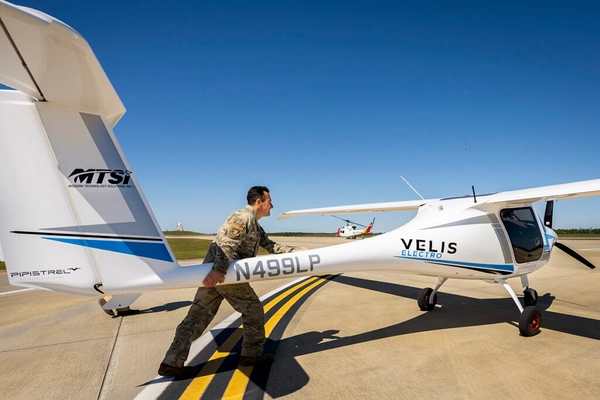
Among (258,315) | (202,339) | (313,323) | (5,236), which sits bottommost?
(313,323)

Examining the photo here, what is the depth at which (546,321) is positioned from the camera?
5859mm

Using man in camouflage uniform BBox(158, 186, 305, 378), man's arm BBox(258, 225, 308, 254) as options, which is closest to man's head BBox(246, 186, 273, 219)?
man in camouflage uniform BBox(158, 186, 305, 378)

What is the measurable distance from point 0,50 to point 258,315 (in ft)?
11.1

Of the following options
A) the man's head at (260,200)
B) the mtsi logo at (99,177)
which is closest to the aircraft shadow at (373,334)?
the man's head at (260,200)

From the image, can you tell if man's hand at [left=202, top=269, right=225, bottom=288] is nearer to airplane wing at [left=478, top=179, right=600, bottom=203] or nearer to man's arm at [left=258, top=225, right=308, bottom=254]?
man's arm at [left=258, top=225, right=308, bottom=254]

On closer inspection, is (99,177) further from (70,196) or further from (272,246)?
(272,246)

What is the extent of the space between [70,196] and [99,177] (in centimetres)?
31

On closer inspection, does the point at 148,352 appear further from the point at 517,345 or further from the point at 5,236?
the point at 517,345

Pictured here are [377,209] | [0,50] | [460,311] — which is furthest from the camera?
[377,209]

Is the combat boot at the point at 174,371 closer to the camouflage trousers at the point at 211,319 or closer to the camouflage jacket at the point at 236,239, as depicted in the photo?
the camouflage trousers at the point at 211,319

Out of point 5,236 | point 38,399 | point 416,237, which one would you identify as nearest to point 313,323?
point 416,237

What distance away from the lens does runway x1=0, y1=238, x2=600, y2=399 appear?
347cm

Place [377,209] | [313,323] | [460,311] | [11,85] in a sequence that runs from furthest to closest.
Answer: [377,209], [460,311], [313,323], [11,85]

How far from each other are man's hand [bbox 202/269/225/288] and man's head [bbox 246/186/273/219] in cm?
97
